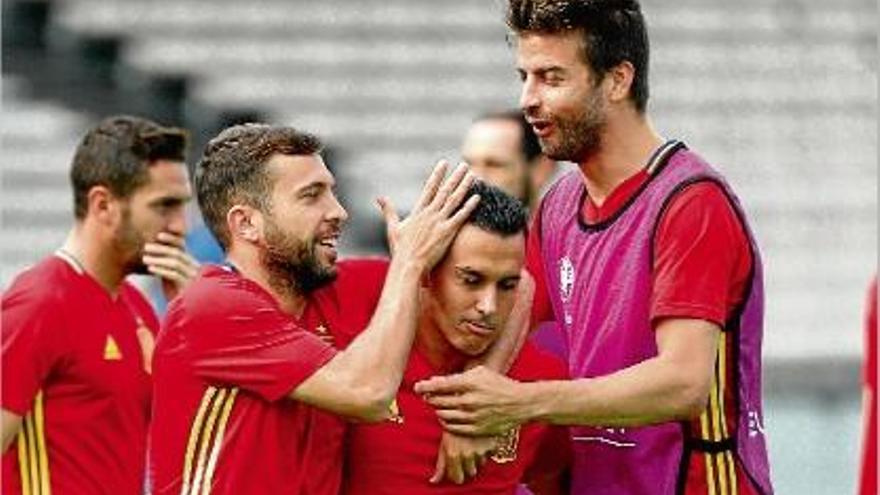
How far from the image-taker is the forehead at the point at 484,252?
384cm

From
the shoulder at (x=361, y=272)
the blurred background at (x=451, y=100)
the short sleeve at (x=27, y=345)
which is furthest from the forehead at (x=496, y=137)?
the blurred background at (x=451, y=100)

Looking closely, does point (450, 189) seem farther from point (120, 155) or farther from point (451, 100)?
point (451, 100)

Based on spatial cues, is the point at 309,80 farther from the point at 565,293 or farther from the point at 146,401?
the point at 565,293

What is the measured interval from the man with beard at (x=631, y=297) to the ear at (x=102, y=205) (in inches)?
66.2

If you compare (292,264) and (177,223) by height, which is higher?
(177,223)

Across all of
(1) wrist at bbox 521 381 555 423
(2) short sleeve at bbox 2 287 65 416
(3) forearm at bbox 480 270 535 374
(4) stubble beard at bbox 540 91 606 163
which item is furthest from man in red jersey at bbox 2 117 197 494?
(1) wrist at bbox 521 381 555 423

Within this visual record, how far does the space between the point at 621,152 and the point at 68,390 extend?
1.72 m

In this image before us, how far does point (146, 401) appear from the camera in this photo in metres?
5.31

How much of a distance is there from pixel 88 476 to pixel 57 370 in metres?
0.27

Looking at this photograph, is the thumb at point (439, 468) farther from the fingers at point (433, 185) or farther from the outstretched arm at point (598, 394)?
the fingers at point (433, 185)

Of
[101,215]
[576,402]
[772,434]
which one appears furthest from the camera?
[772,434]

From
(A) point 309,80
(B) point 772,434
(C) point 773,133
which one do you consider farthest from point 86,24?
(B) point 772,434

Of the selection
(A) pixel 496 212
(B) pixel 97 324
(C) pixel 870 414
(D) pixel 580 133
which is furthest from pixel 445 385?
(B) pixel 97 324

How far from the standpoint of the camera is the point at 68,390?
514cm
